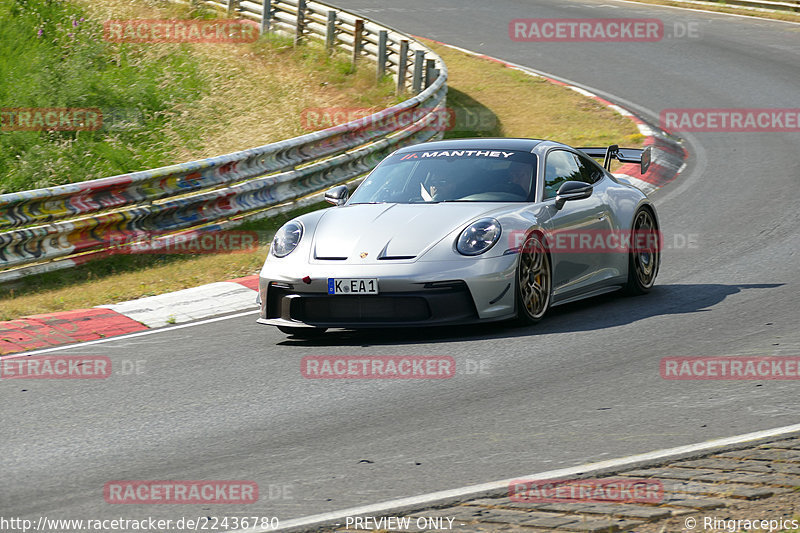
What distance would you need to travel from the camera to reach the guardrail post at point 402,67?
1955 cm

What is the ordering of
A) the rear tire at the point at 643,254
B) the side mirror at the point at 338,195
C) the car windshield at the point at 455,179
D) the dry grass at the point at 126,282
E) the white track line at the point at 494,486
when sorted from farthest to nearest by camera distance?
1. the dry grass at the point at 126,282
2. the rear tire at the point at 643,254
3. the side mirror at the point at 338,195
4. the car windshield at the point at 455,179
5. the white track line at the point at 494,486

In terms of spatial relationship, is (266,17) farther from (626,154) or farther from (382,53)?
(626,154)

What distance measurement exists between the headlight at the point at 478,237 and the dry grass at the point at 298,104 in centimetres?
369

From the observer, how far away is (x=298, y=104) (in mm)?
19531

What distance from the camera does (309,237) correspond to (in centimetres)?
854

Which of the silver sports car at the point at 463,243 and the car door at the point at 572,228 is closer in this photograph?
the silver sports car at the point at 463,243

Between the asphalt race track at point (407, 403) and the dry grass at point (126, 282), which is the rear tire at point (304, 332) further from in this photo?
the dry grass at point (126, 282)

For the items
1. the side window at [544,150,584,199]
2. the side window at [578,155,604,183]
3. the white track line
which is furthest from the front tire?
the white track line

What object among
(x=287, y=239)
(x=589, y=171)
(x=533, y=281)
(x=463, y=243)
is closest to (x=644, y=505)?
(x=463, y=243)

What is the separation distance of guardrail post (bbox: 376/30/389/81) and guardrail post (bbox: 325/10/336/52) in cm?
188

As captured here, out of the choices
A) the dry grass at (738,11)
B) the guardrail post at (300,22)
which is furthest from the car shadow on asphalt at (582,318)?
the dry grass at (738,11)

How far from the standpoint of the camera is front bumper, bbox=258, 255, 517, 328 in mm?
7949

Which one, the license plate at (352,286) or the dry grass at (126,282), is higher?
the license plate at (352,286)

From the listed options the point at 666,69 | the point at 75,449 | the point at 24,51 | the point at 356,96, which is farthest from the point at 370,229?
the point at 666,69
